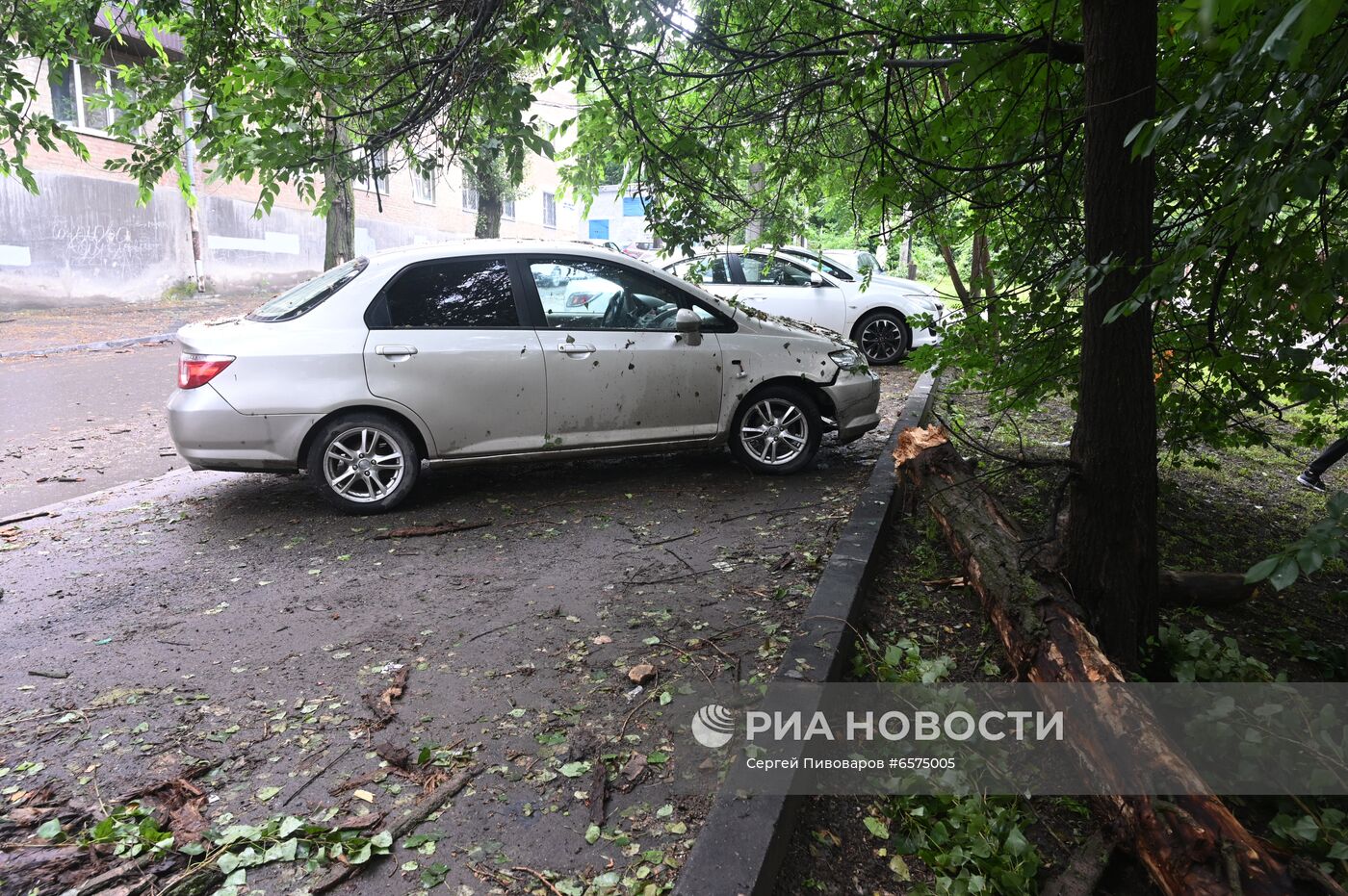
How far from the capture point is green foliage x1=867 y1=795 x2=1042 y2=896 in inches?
102

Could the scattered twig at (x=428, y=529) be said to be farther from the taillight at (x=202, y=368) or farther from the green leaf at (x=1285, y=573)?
the green leaf at (x=1285, y=573)

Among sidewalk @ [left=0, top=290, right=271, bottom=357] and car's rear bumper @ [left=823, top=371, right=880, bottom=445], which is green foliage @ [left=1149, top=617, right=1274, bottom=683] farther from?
sidewalk @ [left=0, top=290, right=271, bottom=357]

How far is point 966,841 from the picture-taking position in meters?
2.78

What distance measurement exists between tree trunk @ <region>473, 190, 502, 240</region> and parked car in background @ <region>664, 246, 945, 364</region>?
8.38 m

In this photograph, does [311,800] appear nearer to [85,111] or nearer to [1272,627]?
[1272,627]

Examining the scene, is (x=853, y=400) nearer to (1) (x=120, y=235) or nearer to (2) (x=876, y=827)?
(2) (x=876, y=827)

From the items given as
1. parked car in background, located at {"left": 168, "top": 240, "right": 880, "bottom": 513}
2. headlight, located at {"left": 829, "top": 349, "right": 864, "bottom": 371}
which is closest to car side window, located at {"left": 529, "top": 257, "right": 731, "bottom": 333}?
parked car in background, located at {"left": 168, "top": 240, "right": 880, "bottom": 513}

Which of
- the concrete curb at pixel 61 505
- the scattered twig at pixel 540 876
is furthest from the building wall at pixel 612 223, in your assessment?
the scattered twig at pixel 540 876

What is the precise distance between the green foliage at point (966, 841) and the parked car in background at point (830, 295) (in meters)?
9.49

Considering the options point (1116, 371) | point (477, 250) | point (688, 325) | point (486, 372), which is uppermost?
point (477, 250)

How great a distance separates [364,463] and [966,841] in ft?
15.1

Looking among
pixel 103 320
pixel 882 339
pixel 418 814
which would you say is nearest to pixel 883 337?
pixel 882 339

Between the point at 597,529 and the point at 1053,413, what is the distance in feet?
21.1

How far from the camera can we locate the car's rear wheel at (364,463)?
5930 millimetres
